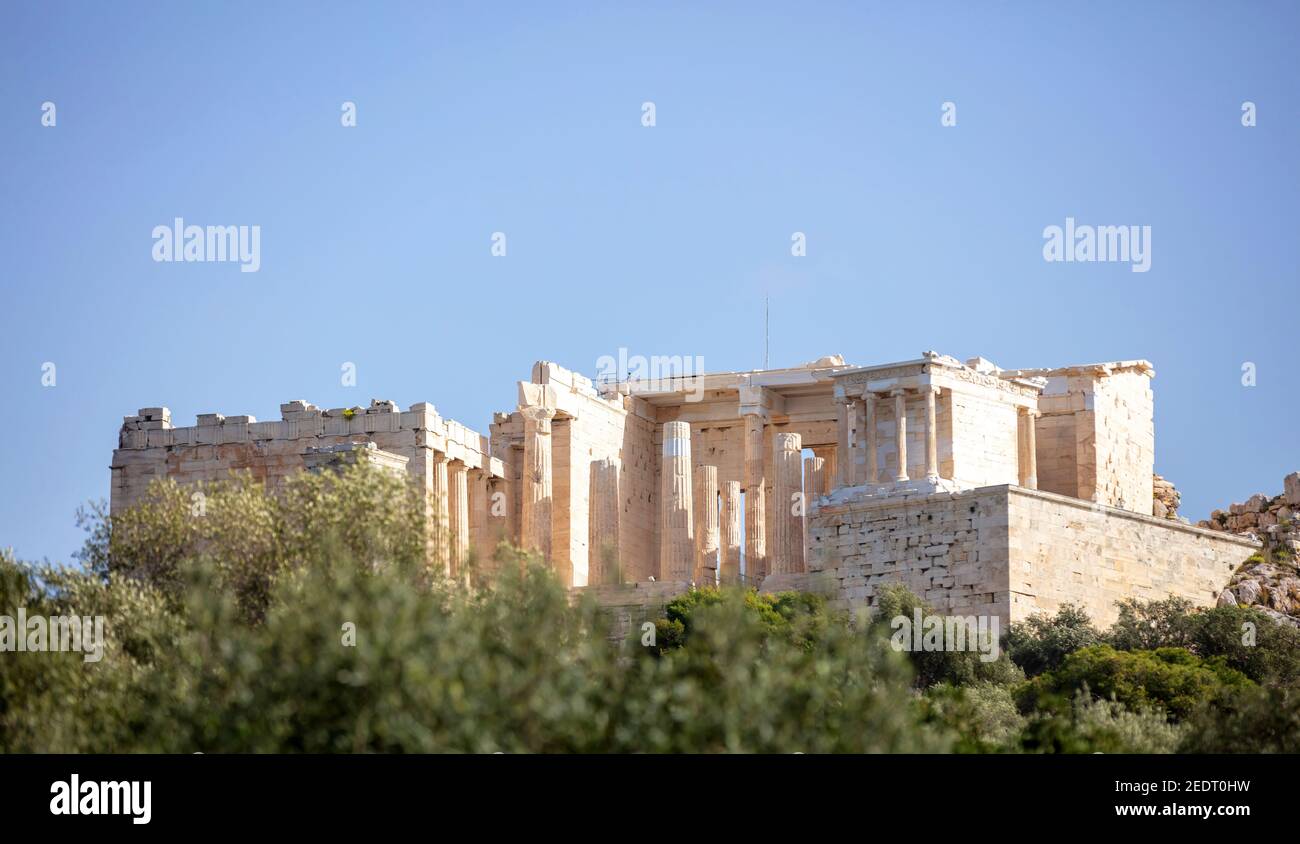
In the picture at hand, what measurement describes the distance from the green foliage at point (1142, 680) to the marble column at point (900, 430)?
37.0 feet

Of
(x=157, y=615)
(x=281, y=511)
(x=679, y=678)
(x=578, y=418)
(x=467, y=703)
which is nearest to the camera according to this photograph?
(x=467, y=703)

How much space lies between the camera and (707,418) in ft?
258

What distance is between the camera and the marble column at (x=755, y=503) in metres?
72.2

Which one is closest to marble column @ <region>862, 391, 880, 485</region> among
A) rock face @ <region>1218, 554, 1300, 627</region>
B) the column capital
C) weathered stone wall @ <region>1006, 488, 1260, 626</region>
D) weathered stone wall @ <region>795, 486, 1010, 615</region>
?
weathered stone wall @ <region>795, 486, 1010, 615</region>

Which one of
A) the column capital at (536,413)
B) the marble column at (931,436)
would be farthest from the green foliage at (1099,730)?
the column capital at (536,413)

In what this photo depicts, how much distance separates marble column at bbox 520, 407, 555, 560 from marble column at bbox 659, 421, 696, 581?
3365 millimetres

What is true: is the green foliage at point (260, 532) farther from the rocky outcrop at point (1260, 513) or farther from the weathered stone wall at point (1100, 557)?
the rocky outcrop at point (1260, 513)

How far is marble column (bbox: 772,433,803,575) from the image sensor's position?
235 feet

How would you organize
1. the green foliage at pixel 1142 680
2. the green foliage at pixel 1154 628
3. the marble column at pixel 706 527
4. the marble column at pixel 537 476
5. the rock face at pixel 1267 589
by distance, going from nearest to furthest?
1. the green foliage at pixel 1142 680
2. the green foliage at pixel 1154 628
3. the rock face at pixel 1267 589
4. the marble column at pixel 706 527
5. the marble column at pixel 537 476
